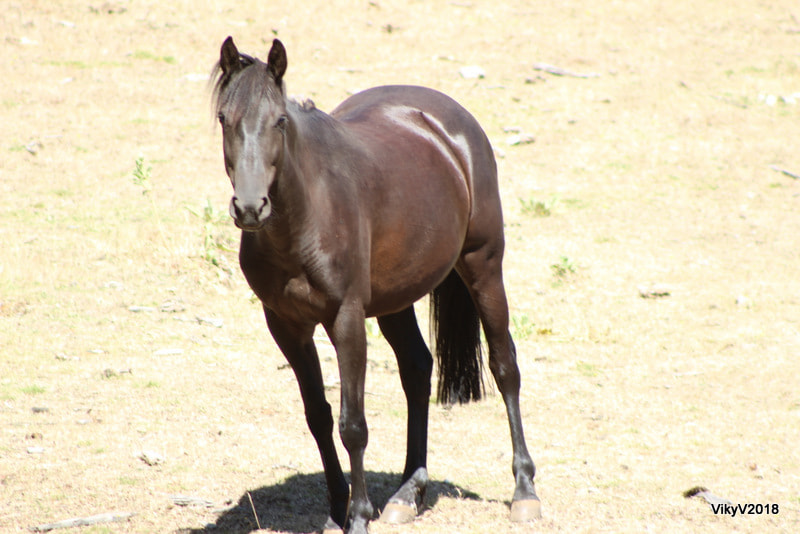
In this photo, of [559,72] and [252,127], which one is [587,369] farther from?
[559,72]

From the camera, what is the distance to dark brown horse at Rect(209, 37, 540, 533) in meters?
3.20

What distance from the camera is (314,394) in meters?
3.95

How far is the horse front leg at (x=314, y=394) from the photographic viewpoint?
3.82 meters

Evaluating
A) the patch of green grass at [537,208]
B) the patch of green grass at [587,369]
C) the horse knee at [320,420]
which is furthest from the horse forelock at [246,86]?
the patch of green grass at [537,208]

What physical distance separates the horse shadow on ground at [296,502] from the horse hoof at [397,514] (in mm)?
190

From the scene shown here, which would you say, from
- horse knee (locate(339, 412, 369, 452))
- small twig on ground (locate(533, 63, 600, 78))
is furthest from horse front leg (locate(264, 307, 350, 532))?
small twig on ground (locate(533, 63, 600, 78))

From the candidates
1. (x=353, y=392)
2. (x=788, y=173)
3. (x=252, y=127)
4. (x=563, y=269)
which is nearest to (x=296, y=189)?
(x=252, y=127)

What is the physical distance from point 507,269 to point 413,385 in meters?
4.16

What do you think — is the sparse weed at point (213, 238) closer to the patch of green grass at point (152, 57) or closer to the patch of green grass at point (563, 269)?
the patch of green grass at point (563, 269)

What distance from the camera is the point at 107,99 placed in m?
11.6

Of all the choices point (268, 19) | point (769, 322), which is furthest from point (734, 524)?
point (268, 19)

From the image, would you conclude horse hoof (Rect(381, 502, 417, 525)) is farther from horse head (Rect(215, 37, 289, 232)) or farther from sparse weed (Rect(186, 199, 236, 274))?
sparse weed (Rect(186, 199, 236, 274))

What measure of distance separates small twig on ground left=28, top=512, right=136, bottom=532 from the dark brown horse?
95cm

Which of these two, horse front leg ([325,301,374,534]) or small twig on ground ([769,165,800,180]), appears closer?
horse front leg ([325,301,374,534])
